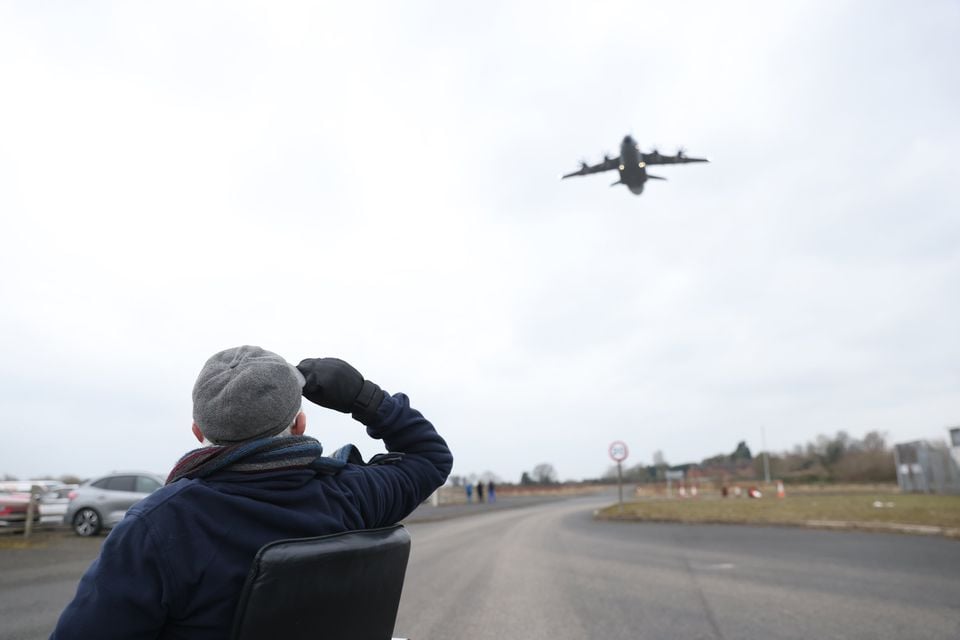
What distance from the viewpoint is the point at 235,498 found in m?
1.55

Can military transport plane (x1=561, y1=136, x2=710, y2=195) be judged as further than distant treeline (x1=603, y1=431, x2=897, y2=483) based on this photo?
No

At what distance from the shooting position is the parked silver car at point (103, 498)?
14.6 metres

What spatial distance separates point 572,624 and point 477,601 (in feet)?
5.17

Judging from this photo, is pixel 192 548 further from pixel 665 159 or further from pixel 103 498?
pixel 665 159

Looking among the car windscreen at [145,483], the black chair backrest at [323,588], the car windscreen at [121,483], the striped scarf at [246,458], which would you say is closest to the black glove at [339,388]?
the striped scarf at [246,458]

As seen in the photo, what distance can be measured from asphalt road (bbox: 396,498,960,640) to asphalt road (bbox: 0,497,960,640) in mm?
19

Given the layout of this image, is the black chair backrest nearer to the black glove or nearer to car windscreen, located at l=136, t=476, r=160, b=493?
the black glove

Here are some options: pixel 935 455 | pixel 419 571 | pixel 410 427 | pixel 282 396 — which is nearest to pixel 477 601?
pixel 419 571

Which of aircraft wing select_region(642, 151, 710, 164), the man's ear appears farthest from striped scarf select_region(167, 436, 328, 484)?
aircraft wing select_region(642, 151, 710, 164)

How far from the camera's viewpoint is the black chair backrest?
4.68 feet

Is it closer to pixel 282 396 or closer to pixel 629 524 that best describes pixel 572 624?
pixel 282 396

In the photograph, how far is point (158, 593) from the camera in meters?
1.43

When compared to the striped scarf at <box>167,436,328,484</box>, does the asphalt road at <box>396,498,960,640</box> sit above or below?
below

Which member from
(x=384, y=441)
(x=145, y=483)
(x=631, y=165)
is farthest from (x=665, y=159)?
(x=384, y=441)
